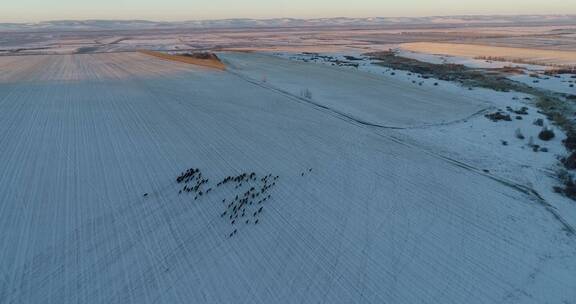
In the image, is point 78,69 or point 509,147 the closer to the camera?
point 509,147

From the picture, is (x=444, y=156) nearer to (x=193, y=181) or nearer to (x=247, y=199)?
(x=247, y=199)

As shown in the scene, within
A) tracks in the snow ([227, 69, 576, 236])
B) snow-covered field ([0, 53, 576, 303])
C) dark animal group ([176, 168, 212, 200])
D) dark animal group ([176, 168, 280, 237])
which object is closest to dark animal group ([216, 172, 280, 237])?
dark animal group ([176, 168, 280, 237])

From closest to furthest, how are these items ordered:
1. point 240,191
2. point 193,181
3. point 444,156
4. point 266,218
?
point 266,218 < point 240,191 < point 193,181 < point 444,156

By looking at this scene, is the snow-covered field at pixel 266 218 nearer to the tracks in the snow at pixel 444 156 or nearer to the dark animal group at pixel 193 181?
the tracks in the snow at pixel 444 156

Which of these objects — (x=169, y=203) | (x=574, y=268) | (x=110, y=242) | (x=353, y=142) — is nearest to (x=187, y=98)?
(x=353, y=142)

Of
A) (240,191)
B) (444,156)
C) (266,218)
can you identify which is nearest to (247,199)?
(240,191)

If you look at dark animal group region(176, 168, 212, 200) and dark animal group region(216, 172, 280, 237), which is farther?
dark animal group region(176, 168, 212, 200)

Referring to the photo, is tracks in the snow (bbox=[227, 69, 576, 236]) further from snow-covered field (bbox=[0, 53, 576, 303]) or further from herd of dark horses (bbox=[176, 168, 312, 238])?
herd of dark horses (bbox=[176, 168, 312, 238])

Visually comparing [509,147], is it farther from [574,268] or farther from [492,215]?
[574,268]
